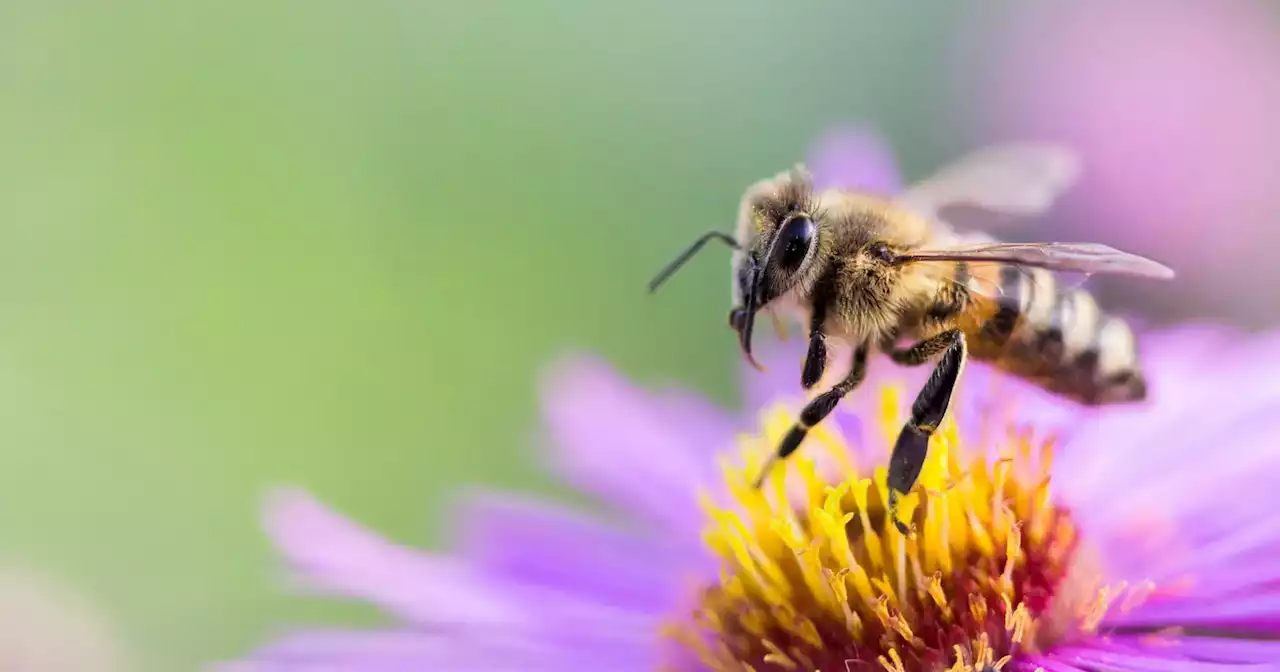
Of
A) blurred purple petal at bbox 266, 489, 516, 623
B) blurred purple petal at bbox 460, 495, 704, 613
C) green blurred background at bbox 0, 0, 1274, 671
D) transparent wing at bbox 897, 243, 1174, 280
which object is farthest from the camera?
green blurred background at bbox 0, 0, 1274, 671

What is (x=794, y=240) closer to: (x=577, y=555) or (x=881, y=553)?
(x=881, y=553)

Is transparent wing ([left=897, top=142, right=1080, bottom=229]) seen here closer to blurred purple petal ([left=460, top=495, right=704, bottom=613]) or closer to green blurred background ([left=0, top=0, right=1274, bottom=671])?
blurred purple petal ([left=460, top=495, right=704, bottom=613])

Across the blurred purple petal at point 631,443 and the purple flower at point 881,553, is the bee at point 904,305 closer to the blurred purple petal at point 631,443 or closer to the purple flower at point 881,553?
the purple flower at point 881,553

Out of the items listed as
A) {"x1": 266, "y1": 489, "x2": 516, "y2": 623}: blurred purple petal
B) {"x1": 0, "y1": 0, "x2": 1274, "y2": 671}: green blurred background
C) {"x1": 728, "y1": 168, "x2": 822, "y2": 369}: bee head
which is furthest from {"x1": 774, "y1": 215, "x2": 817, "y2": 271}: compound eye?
{"x1": 0, "y1": 0, "x2": 1274, "y2": 671}: green blurred background

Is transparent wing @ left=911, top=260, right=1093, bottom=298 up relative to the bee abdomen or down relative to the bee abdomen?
up

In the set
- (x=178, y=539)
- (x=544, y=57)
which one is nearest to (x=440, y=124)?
(x=544, y=57)

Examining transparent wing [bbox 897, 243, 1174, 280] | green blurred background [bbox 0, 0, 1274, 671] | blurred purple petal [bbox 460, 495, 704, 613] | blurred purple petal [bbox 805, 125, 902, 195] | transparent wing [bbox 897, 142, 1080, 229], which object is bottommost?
transparent wing [bbox 897, 243, 1174, 280]
